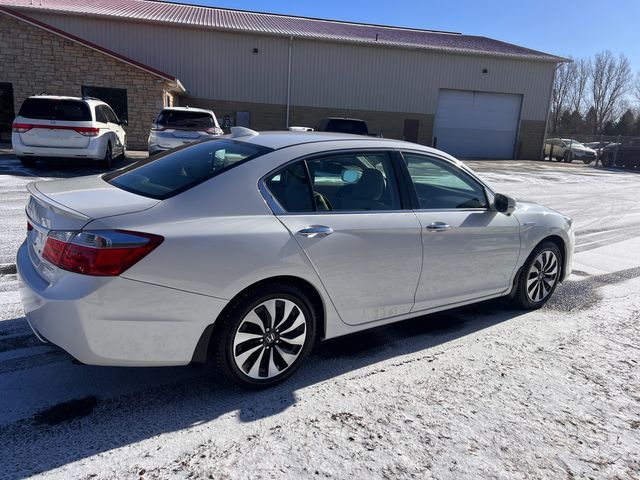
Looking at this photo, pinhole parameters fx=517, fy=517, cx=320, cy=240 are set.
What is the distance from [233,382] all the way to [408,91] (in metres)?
28.1

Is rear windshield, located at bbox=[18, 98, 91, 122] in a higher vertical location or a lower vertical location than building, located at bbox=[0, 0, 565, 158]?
lower

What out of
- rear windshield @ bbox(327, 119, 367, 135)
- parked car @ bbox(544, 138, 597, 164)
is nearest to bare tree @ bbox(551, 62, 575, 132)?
parked car @ bbox(544, 138, 597, 164)

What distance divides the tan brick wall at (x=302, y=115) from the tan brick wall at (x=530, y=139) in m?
6.40

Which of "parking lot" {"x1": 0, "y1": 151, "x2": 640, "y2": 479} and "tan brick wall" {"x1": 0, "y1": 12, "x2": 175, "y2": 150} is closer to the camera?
"parking lot" {"x1": 0, "y1": 151, "x2": 640, "y2": 479}

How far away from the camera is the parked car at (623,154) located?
29688mm

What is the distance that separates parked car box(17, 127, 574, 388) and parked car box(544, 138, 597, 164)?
109 ft

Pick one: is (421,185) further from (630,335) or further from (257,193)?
(630,335)

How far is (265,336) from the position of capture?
318 cm

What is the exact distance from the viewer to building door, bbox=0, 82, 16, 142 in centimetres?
2138

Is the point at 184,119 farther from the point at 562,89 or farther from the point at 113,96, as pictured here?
the point at 562,89

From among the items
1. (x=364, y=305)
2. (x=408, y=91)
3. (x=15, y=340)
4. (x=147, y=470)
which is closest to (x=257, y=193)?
(x=364, y=305)

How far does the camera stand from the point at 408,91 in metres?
29.1

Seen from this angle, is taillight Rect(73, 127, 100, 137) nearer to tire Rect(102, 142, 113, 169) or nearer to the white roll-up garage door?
tire Rect(102, 142, 113, 169)

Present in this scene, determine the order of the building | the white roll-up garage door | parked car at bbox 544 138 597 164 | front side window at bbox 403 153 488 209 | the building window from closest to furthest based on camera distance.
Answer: front side window at bbox 403 153 488 209 < the building < the building window < the white roll-up garage door < parked car at bbox 544 138 597 164
